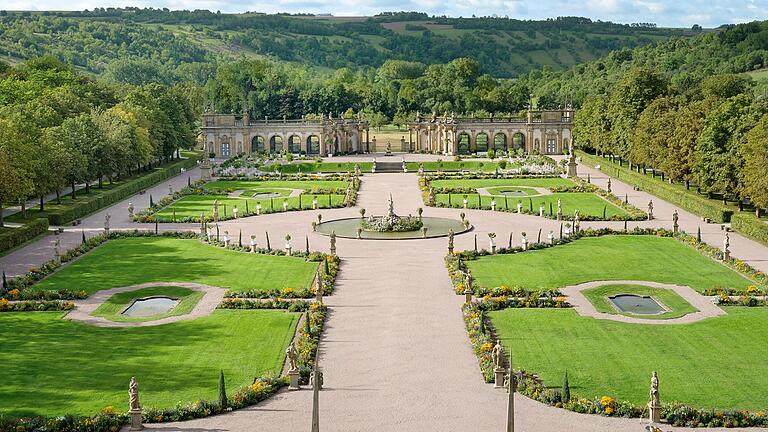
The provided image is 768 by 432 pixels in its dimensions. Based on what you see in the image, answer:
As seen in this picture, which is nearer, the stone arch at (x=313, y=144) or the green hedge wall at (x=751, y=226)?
the green hedge wall at (x=751, y=226)

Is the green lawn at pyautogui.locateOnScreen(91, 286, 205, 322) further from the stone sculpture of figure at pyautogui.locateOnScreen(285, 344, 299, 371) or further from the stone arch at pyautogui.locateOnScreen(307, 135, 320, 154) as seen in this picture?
the stone arch at pyautogui.locateOnScreen(307, 135, 320, 154)

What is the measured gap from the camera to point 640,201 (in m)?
85.0

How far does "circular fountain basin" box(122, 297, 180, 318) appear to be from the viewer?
1767 inches

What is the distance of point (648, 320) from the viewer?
42.7 metres

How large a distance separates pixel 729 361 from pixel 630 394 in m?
5.81

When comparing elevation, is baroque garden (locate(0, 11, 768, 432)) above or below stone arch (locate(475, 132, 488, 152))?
below

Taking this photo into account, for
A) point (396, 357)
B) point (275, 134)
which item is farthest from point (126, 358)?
point (275, 134)

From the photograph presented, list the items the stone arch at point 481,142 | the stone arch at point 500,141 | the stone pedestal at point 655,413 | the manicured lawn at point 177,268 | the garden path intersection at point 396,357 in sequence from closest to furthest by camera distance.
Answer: the stone pedestal at point 655,413 → the garden path intersection at point 396,357 → the manicured lawn at point 177,268 → the stone arch at point 500,141 → the stone arch at point 481,142

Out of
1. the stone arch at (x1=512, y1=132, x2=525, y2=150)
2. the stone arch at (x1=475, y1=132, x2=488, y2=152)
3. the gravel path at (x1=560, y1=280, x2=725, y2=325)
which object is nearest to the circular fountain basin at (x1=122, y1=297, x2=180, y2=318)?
the gravel path at (x1=560, y1=280, x2=725, y2=325)

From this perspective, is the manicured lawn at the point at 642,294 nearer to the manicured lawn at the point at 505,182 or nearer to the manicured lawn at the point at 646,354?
the manicured lawn at the point at 646,354

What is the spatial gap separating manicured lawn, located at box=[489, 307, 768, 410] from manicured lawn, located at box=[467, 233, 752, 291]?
6536 millimetres

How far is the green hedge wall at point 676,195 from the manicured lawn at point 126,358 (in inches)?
1598

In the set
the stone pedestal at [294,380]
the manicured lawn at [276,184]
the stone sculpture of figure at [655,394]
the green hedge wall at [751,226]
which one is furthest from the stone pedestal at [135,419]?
the manicured lawn at [276,184]

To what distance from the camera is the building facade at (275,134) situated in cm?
14025
